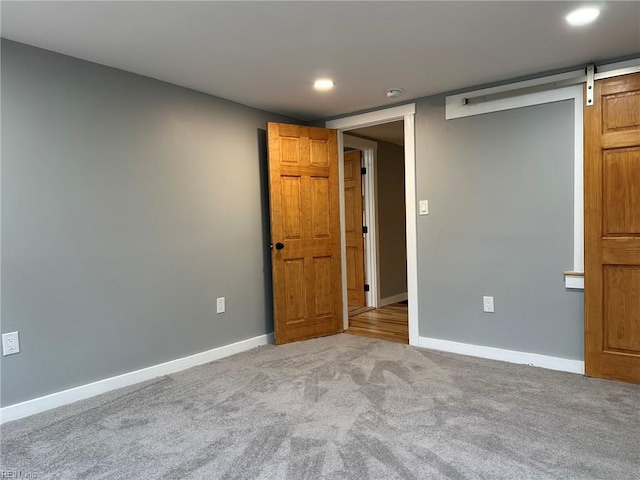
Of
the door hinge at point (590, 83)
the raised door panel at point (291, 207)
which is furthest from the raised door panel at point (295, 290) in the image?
the door hinge at point (590, 83)

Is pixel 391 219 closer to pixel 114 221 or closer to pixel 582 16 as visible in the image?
pixel 582 16

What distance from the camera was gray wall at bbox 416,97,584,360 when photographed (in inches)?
116

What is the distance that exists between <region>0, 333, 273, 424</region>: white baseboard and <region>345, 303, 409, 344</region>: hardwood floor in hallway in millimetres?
1126

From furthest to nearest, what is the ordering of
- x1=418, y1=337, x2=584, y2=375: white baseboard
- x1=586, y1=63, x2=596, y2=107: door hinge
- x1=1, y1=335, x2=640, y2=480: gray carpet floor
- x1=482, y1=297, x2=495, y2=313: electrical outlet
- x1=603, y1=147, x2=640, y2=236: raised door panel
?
x1=482, y1=297, x2=495, y2=313: electrical outlet → x1=418, y1=337, x2=584, y2=375: white baseboard → x1=586, y1=63, x2=596, y2=107: door hinge → x1=603, y1=147, x2=640, y2=236: raised door panel → x1=1, y1=335, x2=640, y2=480: gray carpet floor

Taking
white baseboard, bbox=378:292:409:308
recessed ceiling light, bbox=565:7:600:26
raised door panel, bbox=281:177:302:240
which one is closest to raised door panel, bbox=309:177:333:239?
raised door panel, bbox=281:177:302:240

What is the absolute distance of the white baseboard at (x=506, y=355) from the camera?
293 centimetres

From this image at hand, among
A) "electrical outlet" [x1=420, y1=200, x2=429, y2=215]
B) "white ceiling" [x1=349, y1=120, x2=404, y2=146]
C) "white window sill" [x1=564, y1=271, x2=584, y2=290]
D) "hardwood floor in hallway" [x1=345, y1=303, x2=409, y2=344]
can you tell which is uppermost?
"white ceiling" [x1=349, y1=120, x2=404, y2=146]

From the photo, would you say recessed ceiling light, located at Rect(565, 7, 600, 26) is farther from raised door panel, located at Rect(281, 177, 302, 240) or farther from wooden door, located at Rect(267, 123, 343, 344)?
raised door panel, located at Rect(281, 177, 302, 240)

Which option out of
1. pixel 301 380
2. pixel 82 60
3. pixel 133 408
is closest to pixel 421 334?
pixel 301 380

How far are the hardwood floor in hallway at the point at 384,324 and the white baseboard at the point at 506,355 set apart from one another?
12.2 inches

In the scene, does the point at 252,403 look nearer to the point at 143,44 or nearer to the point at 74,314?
the point at 74,314

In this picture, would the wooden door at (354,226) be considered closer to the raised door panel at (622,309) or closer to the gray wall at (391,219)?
the gray wall at (391,219)

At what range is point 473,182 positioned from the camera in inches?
130

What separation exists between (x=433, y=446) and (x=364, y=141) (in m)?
3.94
